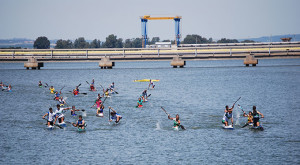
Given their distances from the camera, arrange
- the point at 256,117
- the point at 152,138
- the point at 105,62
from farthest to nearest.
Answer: the point at 105,62
the point at 256,117
the point at 152,138

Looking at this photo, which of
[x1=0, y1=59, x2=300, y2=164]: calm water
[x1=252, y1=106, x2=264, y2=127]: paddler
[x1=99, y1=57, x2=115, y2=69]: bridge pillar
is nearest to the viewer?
[x1=0, y1=59, x2=300, y2=164]: calm water

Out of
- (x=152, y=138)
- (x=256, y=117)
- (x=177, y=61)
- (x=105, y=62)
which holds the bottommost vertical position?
(x=152, y=138)

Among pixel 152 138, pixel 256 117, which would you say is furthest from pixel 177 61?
pixel 152 138

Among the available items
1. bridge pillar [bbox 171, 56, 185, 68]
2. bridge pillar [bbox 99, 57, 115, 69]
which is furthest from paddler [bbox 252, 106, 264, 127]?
bridge pillar [bbox 99, 57, 115, 69]

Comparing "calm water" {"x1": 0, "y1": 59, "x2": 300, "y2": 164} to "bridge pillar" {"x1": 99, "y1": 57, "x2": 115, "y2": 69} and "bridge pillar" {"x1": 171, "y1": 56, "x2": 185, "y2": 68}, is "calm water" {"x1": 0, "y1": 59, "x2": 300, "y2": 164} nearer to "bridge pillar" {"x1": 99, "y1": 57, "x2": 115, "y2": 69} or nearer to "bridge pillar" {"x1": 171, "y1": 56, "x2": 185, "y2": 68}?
"bridge pillar" {"x1": 99, "y1": 57, "x2": 115, "y2": 69}

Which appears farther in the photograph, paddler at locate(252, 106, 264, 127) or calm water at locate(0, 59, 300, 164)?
paddler at locate(252, 106, 264, 127)

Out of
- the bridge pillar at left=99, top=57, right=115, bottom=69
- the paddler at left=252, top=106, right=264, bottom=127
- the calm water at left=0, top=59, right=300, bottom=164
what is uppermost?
the bridge pillar at left=99, top=57, right=115, bottom=69

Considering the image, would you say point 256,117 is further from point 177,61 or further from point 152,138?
point 177,61

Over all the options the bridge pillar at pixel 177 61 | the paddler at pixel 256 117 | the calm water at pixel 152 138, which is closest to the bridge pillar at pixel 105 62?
the bridge pillar at pixel 177 61

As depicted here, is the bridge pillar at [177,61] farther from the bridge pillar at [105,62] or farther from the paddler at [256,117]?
the paddler at [256,117]

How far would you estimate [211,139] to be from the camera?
1802 inches

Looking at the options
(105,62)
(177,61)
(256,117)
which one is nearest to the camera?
(256,117)

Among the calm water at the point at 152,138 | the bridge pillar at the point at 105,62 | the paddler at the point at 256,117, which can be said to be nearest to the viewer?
the calm water at the point at 152,138

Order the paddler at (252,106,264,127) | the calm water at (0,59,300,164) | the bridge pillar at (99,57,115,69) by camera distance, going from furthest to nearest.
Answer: the bridge pillar at (99,57,115,69)
the paddler at (252,106,264,127)
the calm water at (0,59,300,164)
